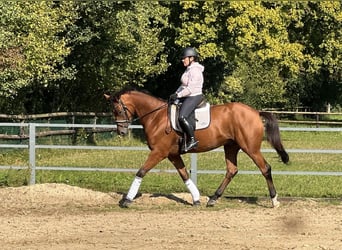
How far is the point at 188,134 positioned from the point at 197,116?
35 centimetres

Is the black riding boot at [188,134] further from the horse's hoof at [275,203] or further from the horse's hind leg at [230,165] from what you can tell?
the horse's hoof at [275,203]

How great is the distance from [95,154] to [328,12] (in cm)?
1619

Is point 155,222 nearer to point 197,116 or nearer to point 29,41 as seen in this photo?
point 197,116

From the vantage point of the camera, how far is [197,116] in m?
9.20

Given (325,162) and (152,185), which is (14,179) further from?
(325,162)

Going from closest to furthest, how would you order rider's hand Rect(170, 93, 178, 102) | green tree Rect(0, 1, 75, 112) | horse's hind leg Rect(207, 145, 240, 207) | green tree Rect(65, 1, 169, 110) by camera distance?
rider's hand Rect(170, 93, 178, 102), horse's hind leg Rect(207, 145, 240, 207), green tree Rect(0, 1, 75, 112), green tree Rect(65, 1, 169, 110)

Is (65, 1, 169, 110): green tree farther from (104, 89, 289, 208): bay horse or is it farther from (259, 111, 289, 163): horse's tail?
(259, 111, 289, 163): horse's tail

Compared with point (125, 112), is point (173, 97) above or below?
above

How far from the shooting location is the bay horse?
30.2ft

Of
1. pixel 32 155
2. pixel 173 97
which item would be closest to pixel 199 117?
pixel 173 97

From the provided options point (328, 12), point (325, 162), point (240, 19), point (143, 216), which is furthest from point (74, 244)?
point (328, 12)

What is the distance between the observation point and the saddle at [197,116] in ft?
30.1

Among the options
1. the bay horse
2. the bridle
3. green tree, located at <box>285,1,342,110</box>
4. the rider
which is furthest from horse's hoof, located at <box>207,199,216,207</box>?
green tree, located at <box>285,1,342,110</box>

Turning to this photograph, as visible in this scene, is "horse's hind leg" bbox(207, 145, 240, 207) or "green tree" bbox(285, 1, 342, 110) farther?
"green tree" bbox(285, 1, 342, 110)
